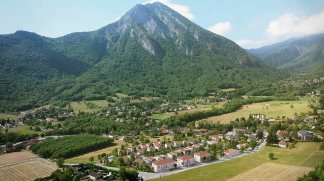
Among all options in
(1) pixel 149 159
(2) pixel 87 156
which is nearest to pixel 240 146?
(1) pixel 149 159

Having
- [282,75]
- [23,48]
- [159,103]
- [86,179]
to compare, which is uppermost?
[23,48]

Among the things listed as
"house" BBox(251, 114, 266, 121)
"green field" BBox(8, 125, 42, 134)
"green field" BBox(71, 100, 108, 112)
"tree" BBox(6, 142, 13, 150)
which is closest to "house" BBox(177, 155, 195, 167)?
"house" BBox(251, 114, 266, 121)

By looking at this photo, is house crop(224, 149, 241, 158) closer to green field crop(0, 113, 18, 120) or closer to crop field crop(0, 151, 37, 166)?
crop field crop(0, 151, 37, 166)

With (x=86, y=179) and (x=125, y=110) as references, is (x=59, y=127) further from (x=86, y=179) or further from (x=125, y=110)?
(x=86, y=179)

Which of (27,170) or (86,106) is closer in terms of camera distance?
(27,170)

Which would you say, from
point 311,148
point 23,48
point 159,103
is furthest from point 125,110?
point 23,48

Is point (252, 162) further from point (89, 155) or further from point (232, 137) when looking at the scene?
point (89, 155)
